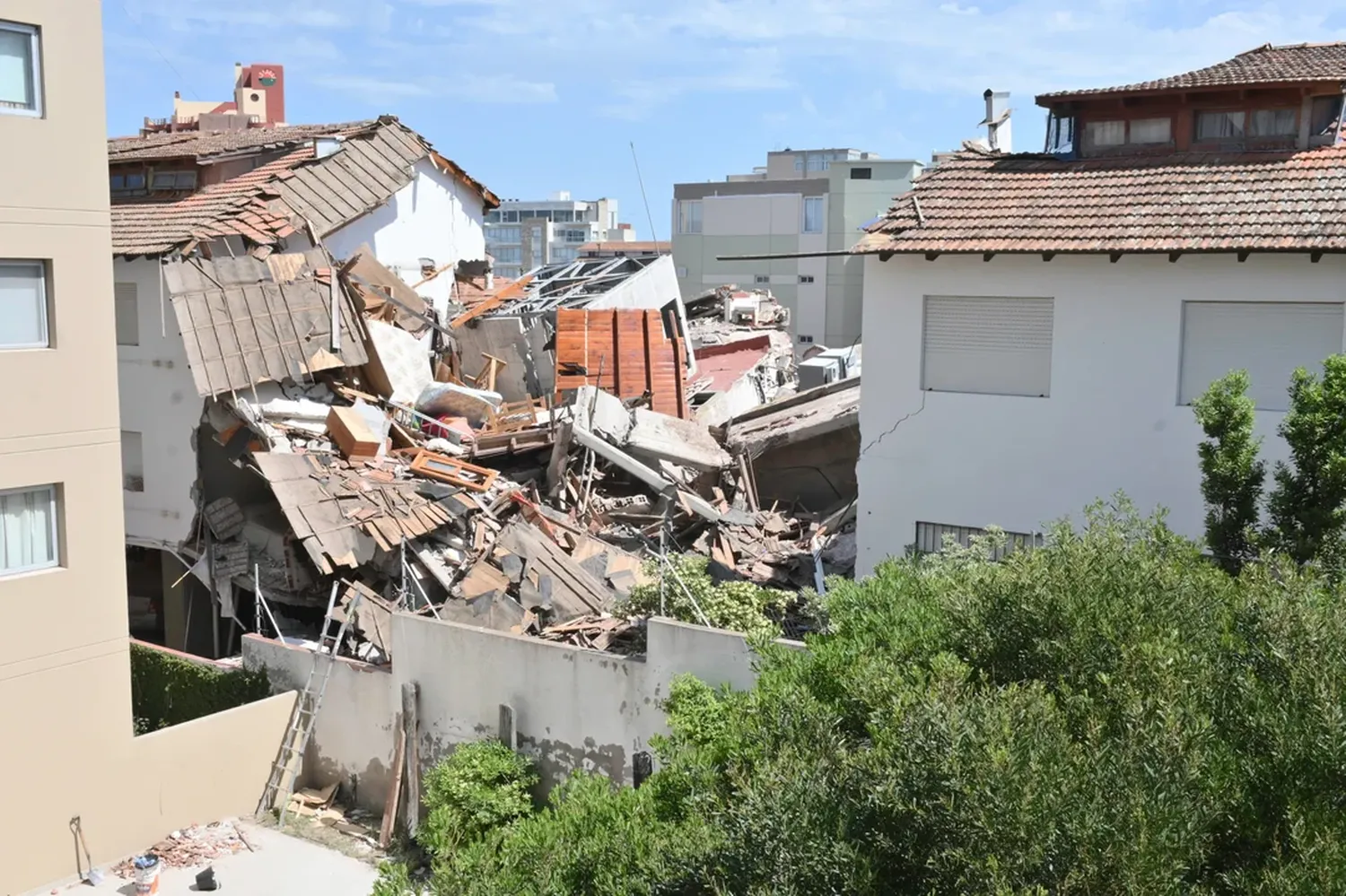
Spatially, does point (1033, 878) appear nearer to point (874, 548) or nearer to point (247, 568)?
point (874, 548)

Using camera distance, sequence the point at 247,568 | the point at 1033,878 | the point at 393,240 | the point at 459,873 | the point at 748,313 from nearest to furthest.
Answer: the point at 1033,878 → the point at 459,873 → the point at 247,568 → the point at 393,240 → the point at 748,313

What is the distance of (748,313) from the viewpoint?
41375 mm

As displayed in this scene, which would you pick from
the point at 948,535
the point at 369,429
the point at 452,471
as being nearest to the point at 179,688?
the point at 369,429

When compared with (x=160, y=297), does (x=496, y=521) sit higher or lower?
lower

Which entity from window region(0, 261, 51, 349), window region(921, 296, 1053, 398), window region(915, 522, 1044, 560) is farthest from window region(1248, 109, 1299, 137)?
window region(0, 261, 51, 349)

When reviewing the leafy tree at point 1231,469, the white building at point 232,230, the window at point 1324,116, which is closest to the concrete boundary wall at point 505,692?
the leafy tree at point 1231,469

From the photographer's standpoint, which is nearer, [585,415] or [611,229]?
[585,415]

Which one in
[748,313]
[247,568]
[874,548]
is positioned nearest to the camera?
[874,548]

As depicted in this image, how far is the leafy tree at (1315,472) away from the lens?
12258mm

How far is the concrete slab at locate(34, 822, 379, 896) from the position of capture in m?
15.9

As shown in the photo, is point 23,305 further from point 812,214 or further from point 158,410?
point 812,214

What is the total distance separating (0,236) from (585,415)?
10946 mm

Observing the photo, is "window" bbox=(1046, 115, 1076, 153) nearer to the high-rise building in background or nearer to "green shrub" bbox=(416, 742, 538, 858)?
"green shrub" bbox=(416, 742, 538, 858)

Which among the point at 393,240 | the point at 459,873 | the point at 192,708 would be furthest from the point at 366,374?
the point at 459,873
